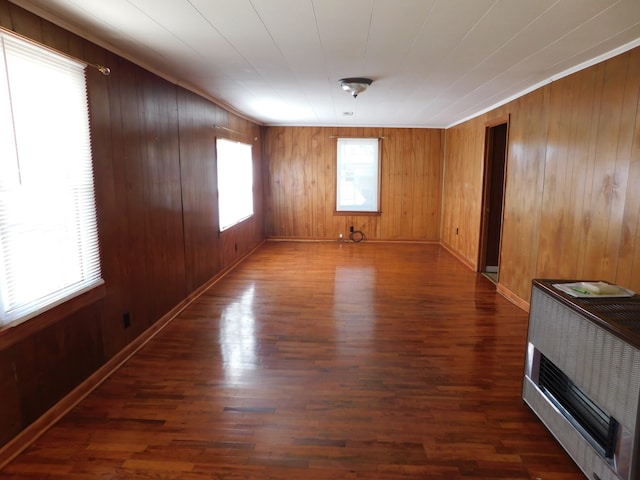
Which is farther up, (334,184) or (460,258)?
(334,184)

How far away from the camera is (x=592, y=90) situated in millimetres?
2881

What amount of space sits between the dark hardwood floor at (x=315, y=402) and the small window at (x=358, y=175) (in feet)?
12.3

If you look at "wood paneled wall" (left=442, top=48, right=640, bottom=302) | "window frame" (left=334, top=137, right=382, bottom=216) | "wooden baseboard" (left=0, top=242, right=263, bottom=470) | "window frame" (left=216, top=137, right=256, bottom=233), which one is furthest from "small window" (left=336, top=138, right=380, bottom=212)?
"wooden baseboard" (left=0, top=242, right=263, bottom=470)

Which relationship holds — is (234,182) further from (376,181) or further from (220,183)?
(376,181)

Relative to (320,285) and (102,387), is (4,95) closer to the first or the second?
(102,387)

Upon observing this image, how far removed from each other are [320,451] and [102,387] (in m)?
1.55

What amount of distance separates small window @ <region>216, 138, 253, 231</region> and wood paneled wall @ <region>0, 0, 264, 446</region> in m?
0.45

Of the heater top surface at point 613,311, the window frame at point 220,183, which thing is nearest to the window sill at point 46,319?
the window frame at point 220,183

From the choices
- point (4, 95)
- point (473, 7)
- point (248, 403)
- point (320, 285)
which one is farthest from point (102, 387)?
point (473, 7)

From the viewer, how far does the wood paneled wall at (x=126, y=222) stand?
2.02 metres

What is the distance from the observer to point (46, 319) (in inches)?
83.2

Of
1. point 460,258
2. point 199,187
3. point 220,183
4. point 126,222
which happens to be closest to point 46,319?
point 126,222

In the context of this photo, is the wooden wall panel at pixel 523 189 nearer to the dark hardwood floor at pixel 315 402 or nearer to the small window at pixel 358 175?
the dark hardwood floor at pixel 315 402

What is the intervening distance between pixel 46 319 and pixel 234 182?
12.8 feet
